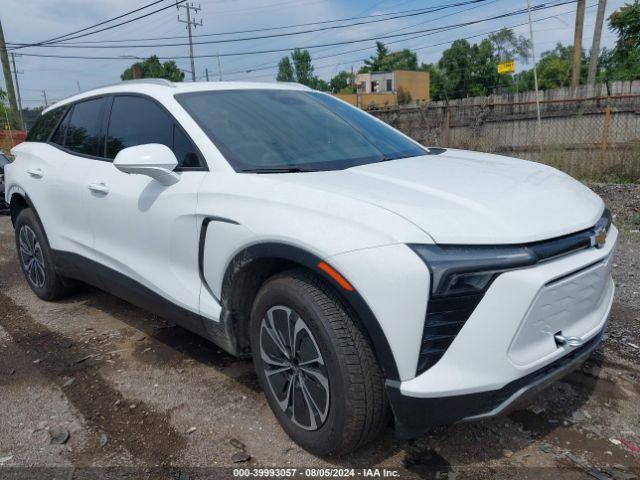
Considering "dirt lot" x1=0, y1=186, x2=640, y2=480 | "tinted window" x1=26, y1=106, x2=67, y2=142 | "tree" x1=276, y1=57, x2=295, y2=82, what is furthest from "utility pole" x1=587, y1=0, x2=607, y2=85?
"tree" x1=276, y1=57, x2=295, y2=82

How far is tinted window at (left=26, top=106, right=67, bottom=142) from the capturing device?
436 cm

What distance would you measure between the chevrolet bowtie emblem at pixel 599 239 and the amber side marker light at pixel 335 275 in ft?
3.54

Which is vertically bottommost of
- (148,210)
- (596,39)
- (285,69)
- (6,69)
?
(148,210)

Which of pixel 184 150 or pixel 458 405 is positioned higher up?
pixel 184 150

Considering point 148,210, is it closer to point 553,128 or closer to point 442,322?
point 442,322

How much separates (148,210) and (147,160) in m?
0.39

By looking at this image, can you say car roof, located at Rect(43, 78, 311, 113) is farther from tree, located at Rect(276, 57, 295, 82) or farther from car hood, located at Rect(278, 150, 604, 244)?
tree, located at Rect(276, 57, 295, 82)

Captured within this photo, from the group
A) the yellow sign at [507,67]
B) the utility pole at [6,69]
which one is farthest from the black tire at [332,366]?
the utility pole at [6,69]

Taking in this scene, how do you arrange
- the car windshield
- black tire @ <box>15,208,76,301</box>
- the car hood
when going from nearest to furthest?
the car hood < the car windshield < black tire @ <box>15,208,76,301</box>

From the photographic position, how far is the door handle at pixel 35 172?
4.10 meters

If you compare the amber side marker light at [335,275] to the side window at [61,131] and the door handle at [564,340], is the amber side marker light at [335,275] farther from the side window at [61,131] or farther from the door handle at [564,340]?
the side window at [61,131]

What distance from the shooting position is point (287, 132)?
2.99 metres

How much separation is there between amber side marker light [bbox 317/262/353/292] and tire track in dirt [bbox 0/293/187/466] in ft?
4.04

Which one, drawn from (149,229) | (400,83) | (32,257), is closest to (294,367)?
(149,229)
